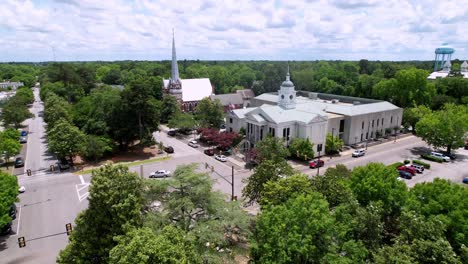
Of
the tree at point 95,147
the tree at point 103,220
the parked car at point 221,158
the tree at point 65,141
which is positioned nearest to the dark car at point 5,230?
the tree at point 103,220

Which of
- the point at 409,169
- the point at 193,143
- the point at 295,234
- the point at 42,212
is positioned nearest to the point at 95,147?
the point at 42,212

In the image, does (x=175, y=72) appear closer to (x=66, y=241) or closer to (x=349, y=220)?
(x=66, y=241)

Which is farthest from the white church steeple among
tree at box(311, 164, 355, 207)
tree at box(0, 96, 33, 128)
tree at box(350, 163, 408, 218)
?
tree at box(0, 96, 33, 128)

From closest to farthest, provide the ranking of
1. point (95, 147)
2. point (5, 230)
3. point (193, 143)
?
point (5, 230), point (95, 147), point (193, 143)

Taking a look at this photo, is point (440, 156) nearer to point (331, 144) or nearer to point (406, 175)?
point (406, 175)

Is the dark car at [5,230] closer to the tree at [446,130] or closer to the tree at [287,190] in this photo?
the tree at [287,190]

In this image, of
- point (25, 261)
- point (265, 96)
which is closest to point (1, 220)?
point (25, 261)
